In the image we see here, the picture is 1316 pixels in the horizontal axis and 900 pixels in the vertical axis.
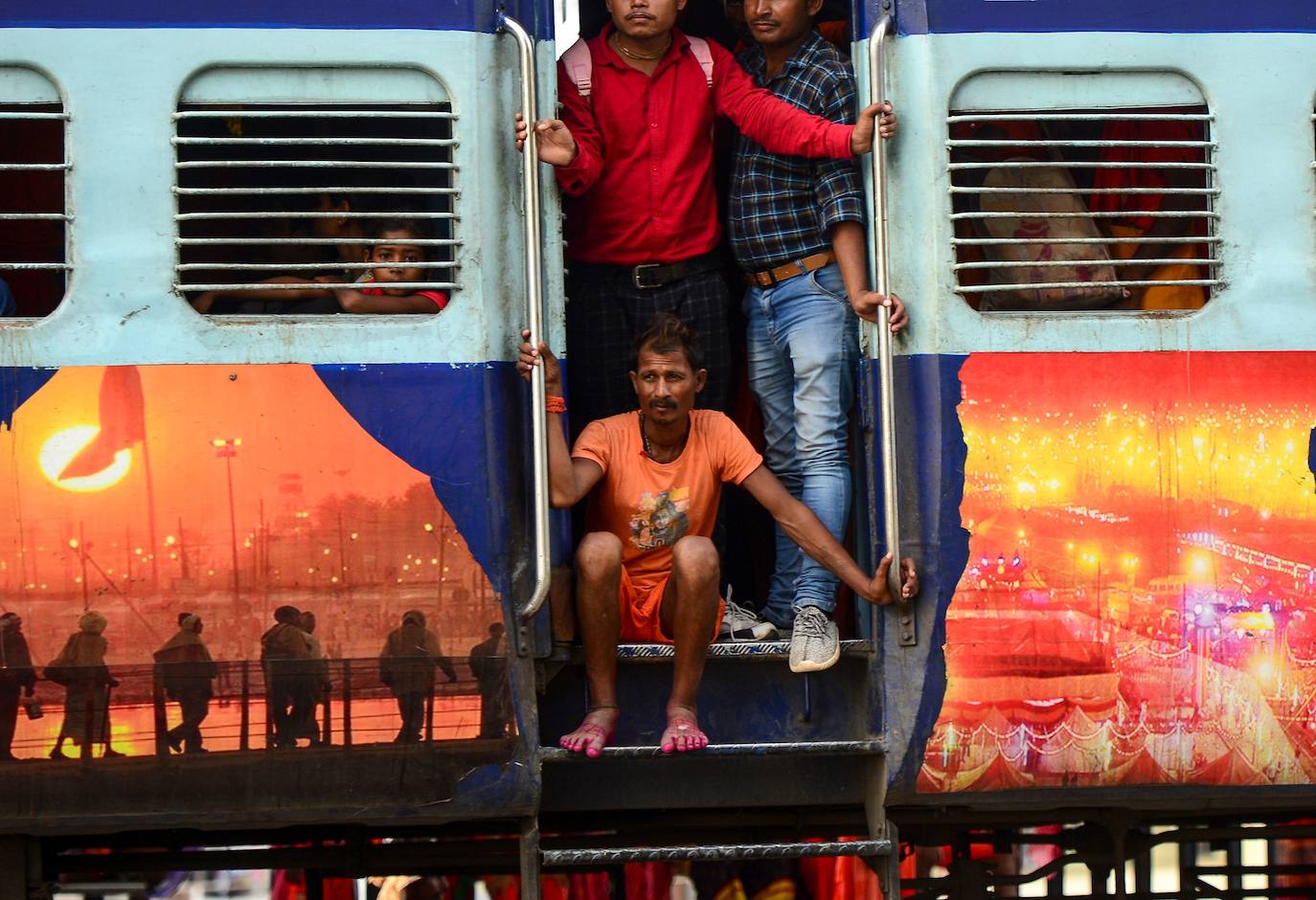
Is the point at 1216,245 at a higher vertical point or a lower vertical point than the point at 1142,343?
higher

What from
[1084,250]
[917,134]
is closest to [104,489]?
[917,134]

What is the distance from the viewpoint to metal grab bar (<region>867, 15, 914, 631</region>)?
12.9ft

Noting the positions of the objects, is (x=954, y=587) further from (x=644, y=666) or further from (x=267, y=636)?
(x=267, y=636)

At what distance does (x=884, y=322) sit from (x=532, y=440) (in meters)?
0.91

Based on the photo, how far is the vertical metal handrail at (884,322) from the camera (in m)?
3.93

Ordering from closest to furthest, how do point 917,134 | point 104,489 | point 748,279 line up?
point 104,489
point 917,134
point 748,279

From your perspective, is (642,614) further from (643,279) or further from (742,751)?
(643,279)

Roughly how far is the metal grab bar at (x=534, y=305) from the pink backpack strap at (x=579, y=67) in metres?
0.42

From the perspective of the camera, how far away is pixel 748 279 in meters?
4.52

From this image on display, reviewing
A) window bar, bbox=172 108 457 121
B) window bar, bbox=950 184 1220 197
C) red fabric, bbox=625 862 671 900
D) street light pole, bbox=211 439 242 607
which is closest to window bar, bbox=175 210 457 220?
window bar, bbox=172 108 457 121

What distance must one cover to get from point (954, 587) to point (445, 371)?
1.35 meters

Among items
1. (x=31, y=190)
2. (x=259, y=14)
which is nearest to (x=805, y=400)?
(x=259, y=14)

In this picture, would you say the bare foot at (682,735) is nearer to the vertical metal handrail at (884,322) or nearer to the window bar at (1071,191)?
the vertical metal handrail at (884,322)

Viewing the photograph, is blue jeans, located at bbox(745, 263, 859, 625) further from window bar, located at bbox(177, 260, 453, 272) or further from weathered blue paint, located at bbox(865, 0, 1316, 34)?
window bar, located at bbox(177, 260, 453, 272)
